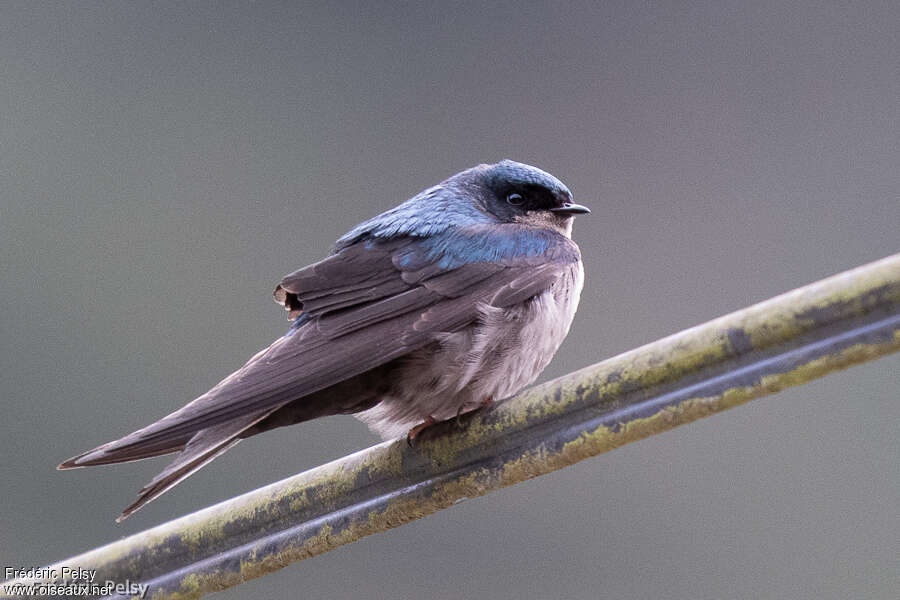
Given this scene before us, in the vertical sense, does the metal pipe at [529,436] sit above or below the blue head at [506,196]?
below

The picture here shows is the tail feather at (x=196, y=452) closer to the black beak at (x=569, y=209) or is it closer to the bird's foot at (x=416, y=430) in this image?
the bird's foot at (x=416, y=430)

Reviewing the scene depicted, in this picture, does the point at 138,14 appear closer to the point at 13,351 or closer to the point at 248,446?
the point at 13,351

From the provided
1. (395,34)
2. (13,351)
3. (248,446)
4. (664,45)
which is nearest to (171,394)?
(248,446)

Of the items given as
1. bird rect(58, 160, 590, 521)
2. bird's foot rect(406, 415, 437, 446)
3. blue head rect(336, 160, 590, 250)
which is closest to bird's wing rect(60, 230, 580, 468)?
bird rect(58, 160, 590, 521)

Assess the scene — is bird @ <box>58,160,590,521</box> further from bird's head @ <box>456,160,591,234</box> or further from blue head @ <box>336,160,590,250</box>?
bird's head @ <box>456,160,591,234</box>

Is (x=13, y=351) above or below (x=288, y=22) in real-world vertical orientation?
below

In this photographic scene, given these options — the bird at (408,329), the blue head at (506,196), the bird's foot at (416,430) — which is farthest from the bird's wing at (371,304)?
the blue head at (506,196)
